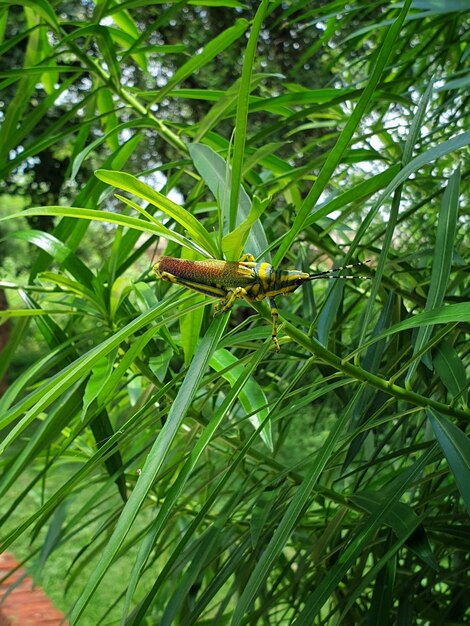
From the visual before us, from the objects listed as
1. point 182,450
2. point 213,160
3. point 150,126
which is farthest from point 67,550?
point 213,160

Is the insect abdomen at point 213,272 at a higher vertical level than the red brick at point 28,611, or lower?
higher

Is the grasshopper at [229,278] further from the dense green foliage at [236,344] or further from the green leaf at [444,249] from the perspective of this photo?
the green leaf at [444,249]

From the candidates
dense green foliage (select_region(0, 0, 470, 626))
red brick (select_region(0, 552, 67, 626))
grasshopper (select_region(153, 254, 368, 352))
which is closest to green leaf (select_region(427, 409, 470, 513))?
dense green foliage (select_region(0, 0, 470, 626))

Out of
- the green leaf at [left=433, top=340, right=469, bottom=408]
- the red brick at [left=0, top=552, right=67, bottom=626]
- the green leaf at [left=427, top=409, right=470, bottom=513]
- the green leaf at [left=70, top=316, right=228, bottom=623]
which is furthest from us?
the red brick at [left=0, top=552, right=67, bottom=626]

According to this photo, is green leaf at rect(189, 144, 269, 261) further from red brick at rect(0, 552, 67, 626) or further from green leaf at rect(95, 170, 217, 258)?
red brick at rect(0, 552, 67, 626)

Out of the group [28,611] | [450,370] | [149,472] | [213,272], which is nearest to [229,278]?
[213,272]

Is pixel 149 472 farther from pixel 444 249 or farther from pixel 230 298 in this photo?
pixel 444 249

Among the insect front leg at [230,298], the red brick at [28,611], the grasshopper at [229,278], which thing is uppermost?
the grasshopper at [229,278]

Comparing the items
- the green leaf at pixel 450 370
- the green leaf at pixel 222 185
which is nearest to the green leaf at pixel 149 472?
the green leaf at pixel 222 185

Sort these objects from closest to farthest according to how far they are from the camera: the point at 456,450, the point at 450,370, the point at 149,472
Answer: the point at 149,472, the point at 456,450, the point at 450,370
